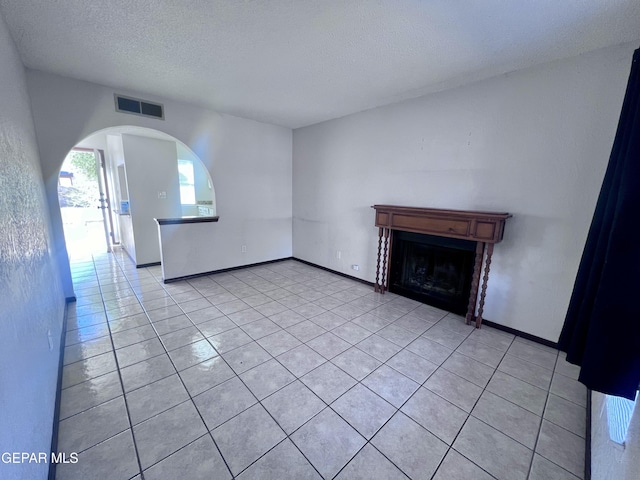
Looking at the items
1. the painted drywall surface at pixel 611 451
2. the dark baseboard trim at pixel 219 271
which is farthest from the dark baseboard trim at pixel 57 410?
the painted drywall surface at pixel 611 451

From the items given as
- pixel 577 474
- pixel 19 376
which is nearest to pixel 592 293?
pixel 577 474

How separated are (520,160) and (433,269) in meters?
1.47

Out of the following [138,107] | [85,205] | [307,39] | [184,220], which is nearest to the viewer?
[307,39]

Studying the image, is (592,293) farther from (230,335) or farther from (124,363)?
(124,363)

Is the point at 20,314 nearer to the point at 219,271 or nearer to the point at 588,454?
the point at 588,454

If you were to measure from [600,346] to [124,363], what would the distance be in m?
3.08

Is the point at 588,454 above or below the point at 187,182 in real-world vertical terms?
below

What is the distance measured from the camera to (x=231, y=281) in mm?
4039

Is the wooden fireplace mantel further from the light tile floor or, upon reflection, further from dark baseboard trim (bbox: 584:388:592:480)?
dark baseboard trim (bbox: 584:388:592:480)

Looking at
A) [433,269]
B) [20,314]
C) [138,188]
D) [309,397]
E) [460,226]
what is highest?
[138,188]

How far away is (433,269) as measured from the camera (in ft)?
10.7

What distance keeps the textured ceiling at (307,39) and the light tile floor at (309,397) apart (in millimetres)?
2579

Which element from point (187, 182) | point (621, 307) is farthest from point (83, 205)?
point (621, 307)
